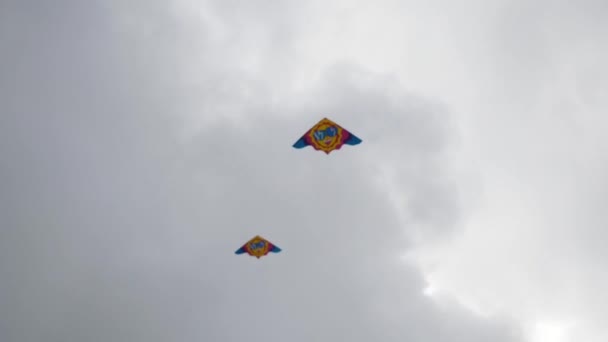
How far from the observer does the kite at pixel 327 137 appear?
61781 millimetres

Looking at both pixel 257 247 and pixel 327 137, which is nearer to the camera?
pixel 327 137

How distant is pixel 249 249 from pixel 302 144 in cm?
3187

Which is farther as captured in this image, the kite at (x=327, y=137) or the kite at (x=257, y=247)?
the kite at (x=257, y=247)

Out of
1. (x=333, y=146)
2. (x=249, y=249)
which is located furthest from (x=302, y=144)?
(x=249, y=249)

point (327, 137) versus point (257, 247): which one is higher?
point (327, 137)

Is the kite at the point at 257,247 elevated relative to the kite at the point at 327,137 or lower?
lower

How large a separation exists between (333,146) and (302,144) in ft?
15.8

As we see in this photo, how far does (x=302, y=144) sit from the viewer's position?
208 ft

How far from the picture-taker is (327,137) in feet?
206

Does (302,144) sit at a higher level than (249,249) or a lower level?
higher

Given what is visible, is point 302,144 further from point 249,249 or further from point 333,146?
point 249,249

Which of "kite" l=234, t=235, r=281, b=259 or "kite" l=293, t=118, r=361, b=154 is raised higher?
"kite" l=293, t=118, r=361, b=154

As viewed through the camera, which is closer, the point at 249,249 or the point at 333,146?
the point at 333,146

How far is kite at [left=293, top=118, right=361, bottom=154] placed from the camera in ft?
203
